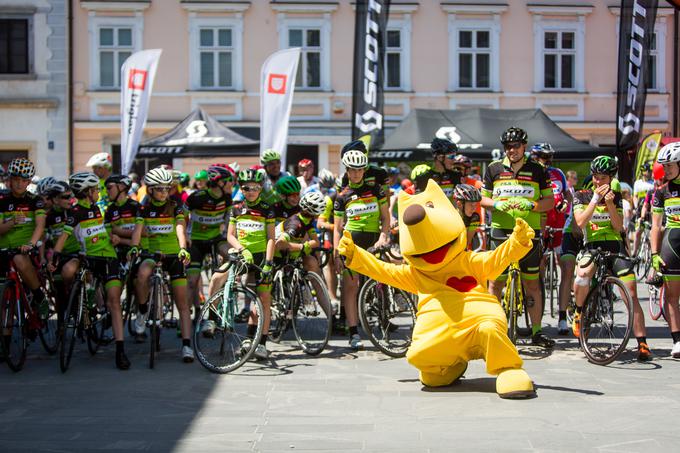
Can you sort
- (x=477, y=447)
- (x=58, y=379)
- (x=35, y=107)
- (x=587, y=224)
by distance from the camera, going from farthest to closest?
(x=35, y=107)
(x=587, y=224)
(x=58, y=379)
(x=477, y=447)

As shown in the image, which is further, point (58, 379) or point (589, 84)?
point (589, 84)

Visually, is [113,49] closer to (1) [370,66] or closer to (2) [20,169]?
(1) [370,66]

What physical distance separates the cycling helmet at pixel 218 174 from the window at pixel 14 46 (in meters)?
19.0

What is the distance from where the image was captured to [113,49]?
28.9 meters

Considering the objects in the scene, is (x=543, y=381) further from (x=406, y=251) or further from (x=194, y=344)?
(x=194, y=344)

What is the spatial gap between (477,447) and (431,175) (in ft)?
17.6

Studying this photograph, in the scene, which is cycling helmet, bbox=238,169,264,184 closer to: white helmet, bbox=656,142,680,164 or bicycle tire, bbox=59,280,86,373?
bicycle tire, bbox=59,280,86,373

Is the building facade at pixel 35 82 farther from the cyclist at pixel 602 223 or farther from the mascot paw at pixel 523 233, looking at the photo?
the mascot paw at pixel 523 233

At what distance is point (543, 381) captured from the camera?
28.6 ft

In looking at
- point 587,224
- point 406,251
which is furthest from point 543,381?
point 587,224

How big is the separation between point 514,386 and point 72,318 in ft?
13.7

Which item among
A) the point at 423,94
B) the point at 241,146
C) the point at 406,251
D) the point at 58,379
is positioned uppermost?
the point at 423,94

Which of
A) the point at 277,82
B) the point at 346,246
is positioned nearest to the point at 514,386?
the point at 346,246

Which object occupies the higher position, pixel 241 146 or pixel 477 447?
pixel 241 146
